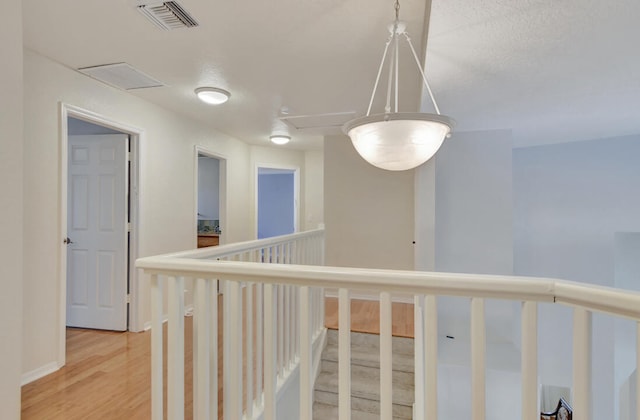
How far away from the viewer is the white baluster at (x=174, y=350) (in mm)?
1219

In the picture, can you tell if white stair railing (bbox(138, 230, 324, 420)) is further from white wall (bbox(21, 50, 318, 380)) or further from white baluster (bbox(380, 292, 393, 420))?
white wall (bbox(21, 50, 318, 380))

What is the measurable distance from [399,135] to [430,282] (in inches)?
23.0

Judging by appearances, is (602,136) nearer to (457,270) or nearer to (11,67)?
(457,270)

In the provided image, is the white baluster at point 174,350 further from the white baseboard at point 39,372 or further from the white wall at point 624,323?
the white wall at point 624,323

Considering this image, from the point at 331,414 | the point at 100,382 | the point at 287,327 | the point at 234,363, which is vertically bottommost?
the point at 331,414

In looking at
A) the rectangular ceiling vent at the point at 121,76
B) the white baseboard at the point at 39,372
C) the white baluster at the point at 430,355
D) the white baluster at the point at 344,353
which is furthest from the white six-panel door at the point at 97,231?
the white baluster at the point at 430,355

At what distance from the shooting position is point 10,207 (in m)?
1.48

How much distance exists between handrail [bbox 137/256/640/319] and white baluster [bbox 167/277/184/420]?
8 cm

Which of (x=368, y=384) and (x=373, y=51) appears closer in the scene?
(x=373, y=51)

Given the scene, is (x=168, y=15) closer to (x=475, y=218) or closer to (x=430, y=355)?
(x=430, y=355)

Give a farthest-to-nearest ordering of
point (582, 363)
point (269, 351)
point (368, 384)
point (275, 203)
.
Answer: point (275, 203) → point (368, 384) → point (269, 351) → point (582, 363)

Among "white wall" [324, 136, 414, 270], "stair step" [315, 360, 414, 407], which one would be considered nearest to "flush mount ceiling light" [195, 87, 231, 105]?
"white wall" [324, 136, 414, 270]

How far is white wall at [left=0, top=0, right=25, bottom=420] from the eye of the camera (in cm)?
144

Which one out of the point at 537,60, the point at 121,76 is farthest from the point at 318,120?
the point at 537,60
